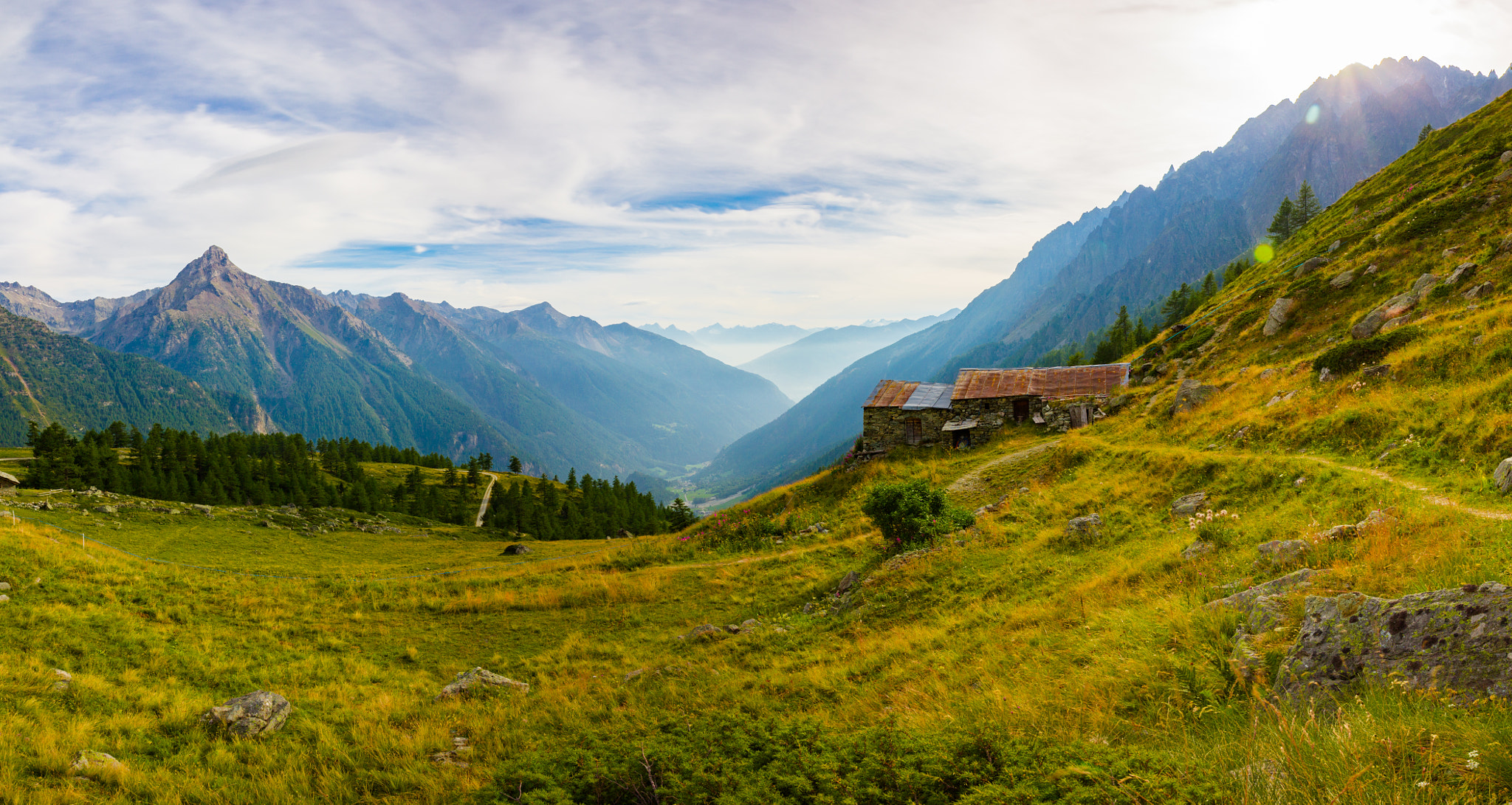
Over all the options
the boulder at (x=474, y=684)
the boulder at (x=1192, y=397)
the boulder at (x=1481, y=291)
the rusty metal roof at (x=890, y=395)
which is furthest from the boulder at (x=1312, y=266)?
the boulder at (x=474, y=684)

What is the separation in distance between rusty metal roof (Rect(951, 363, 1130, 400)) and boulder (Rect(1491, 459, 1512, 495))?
83.9 feet

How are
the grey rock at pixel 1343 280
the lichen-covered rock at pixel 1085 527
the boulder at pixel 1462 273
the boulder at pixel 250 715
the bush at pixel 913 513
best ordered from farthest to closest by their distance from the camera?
the grey rock at pixel 1343 280 < the boulder at pixel 1462 273 < the bush at pixel 913 513 < the lichen-covered rock at pixel 1085 527 < the boulder at pixel 250 715

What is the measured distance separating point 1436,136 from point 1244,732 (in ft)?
318

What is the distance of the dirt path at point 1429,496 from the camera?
8352 millimetres

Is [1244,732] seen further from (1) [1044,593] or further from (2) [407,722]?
(2) [407,722]

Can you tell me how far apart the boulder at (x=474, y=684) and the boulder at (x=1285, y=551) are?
47.6ft

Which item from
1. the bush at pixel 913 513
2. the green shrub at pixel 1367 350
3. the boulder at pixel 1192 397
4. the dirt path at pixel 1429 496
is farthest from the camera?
the boulder at pixel 1192 397

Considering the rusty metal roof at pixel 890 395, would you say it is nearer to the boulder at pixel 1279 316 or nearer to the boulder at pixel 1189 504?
the boulder at pixel 1279 316

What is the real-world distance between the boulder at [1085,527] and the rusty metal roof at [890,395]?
A: 71.1ft

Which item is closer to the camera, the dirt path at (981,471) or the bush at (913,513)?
the bush at (913,513)

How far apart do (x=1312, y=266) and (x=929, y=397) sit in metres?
30.7

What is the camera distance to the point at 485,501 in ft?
352

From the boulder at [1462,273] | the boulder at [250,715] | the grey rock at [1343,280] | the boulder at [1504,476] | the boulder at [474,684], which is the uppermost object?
the grey rock at [1343,280]

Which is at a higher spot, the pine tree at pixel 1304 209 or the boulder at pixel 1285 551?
the pine tree at pixel 1304 209
